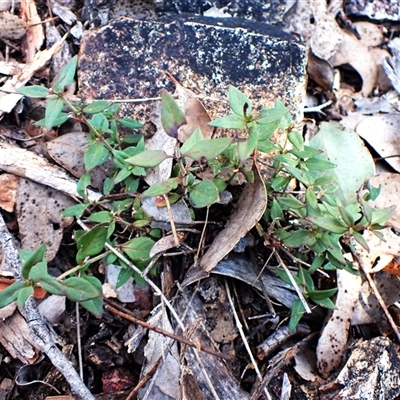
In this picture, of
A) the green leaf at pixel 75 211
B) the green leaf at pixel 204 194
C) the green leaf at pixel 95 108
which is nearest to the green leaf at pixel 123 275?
the green leaf at pixel 75 211

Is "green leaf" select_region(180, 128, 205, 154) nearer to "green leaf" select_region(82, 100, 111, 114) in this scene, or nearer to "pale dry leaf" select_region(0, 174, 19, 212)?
"green leaf" select_region(82, 100, 111, 114)

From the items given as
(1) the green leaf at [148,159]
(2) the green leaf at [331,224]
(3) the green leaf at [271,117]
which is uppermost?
(3) the green leaf at [271,117]

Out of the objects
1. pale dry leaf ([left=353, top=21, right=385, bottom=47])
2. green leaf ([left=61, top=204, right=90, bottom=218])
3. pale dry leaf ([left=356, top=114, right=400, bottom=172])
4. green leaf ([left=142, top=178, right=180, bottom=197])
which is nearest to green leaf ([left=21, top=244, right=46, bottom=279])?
green leaf ([left=61, top=204, right=90, bottom=218])

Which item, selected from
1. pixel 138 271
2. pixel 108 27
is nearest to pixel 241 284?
pixel 138 271

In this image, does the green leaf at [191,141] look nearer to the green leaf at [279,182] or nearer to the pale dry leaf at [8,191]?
the green leaf at [279,182]

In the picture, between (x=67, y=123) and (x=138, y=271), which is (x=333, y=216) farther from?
(x=67, y=123)

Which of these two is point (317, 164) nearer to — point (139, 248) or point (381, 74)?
point (139, 248)

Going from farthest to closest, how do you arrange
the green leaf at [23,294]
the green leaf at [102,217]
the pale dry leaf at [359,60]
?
the pale dry leaf at [359,60]
the green leaf at [102,217]
the green leaf at [23,294]
